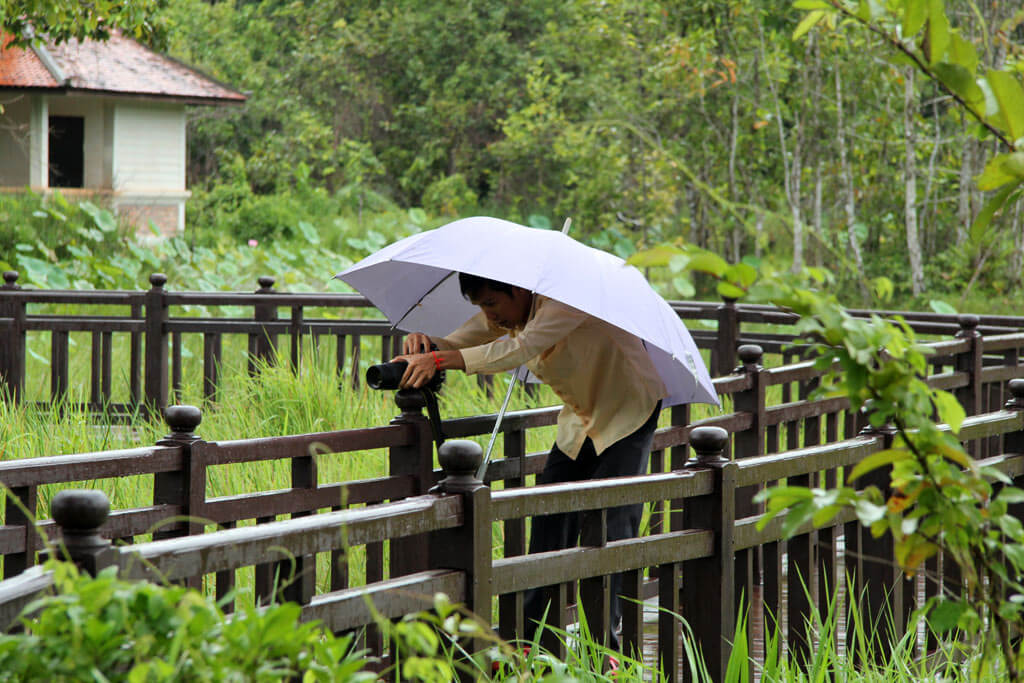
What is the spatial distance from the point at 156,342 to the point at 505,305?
4.71 meters

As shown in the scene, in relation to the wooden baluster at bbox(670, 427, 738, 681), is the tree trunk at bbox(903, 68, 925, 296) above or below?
above

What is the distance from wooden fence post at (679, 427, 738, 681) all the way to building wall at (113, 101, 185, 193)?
1853 centimetres

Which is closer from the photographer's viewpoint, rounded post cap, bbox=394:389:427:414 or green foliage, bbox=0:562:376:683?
green foliage, bbox=0:562:376:683

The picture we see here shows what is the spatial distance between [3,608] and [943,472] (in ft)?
4.52

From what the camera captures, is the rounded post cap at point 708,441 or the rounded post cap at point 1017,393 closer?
the rounded post cap at point 708,441

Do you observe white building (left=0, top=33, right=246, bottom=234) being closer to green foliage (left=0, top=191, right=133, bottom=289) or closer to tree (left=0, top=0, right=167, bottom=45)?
green foliage (left=0, top=191, right=133, bottom=289)

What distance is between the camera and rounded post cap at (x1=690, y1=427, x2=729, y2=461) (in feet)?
10.1

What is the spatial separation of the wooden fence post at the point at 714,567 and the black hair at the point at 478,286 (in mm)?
1155

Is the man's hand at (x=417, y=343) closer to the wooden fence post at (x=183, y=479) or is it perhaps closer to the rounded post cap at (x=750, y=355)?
the wooden fence post at (x=183, y=479)

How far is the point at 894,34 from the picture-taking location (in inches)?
78.2

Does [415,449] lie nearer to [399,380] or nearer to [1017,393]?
[399,380]

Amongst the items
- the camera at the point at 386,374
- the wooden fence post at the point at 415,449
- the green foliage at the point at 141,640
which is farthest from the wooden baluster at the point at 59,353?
the green foliage at the point at 141,640

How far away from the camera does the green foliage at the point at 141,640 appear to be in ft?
4.97

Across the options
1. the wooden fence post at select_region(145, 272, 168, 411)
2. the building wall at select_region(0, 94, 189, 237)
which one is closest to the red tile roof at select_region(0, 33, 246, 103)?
the building wall at select_region(0, 94, 189, 237)
